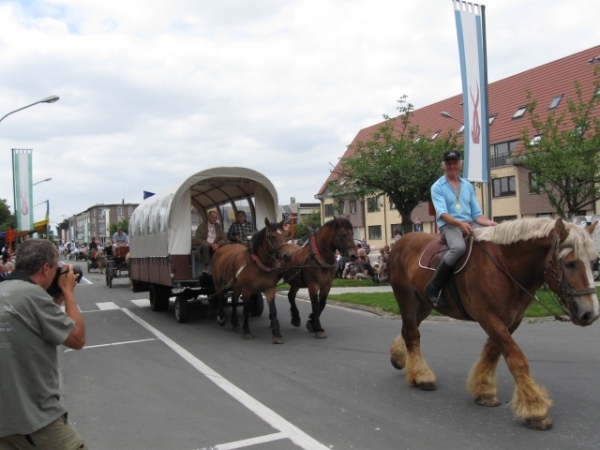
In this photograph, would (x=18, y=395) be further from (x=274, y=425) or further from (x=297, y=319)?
(x=297, y=319)

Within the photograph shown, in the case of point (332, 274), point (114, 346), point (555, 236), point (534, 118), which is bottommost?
point (114, 346)

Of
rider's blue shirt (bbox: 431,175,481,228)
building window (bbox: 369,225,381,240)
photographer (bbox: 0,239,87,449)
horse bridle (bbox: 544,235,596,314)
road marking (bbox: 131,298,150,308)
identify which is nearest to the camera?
photographer (bbox: 0,239,87,449)

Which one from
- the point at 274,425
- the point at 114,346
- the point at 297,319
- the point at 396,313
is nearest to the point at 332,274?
the point at 297,319

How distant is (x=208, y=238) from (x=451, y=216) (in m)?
7.32

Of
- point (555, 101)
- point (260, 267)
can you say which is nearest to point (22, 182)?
point (260, 267)

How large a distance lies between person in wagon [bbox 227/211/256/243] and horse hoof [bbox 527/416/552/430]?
28.2 ft

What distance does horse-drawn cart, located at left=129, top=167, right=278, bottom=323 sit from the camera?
1188 cm

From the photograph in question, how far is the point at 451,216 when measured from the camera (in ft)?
19.5

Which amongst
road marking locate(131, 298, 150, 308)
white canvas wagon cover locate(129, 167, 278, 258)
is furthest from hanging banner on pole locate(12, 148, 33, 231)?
white canvas wagon cover locate(129, 167, 278, 258)

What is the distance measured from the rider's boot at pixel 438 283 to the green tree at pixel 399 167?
1374cm

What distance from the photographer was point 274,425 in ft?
17.0

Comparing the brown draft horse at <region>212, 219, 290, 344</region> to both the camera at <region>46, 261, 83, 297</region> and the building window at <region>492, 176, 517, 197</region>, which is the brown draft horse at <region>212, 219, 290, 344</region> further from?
the building window at <region>492, 176, 517, 197</region>

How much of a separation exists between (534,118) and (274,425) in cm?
1720

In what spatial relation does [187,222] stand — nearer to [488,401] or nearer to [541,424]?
[488,401]
